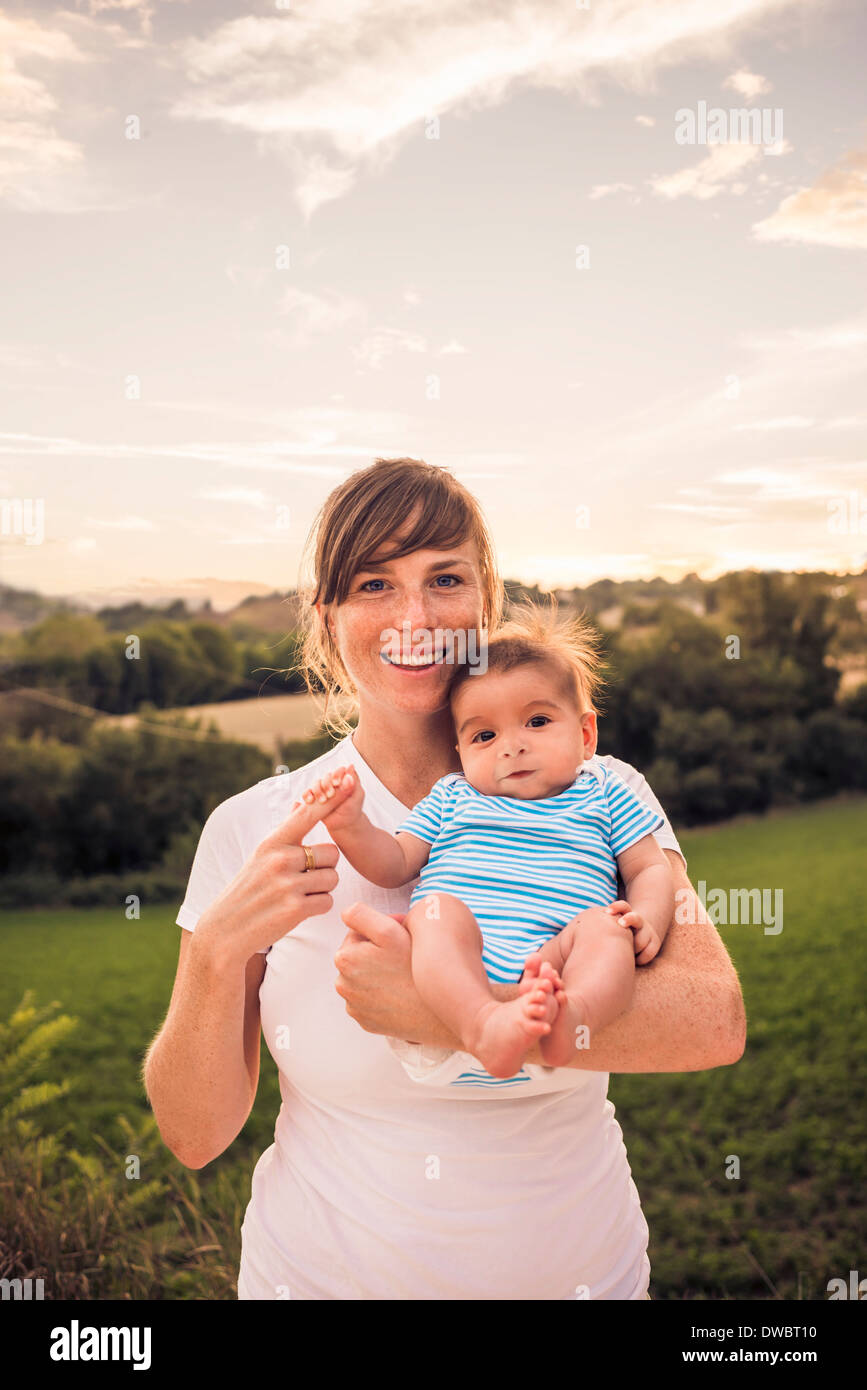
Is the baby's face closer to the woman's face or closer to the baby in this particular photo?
the baby

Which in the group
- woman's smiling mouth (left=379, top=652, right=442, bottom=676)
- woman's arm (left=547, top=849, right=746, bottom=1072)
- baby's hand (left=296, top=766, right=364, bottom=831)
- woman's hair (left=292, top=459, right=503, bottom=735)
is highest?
woman's hair (left=292, top=459, right=503, bottom=735)

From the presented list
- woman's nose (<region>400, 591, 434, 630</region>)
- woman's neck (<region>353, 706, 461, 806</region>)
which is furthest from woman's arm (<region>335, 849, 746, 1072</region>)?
woman's nose (<region>400, 591, 434, 630</region>)

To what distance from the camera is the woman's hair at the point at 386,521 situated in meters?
2.19

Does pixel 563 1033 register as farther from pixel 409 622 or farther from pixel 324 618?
pixel 324 618

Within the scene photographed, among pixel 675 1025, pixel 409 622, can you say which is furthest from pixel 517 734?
pixel 675 1025

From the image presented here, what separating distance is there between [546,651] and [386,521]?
0.48 meters

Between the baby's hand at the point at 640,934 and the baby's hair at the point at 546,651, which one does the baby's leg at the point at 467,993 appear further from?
the baby's hair at the point at 546,651

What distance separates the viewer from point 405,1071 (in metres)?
1.93

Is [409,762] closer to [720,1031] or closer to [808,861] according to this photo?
[720,1031]

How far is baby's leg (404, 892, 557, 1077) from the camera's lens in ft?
5.55

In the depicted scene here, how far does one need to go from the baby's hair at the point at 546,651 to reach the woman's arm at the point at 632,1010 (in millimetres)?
643

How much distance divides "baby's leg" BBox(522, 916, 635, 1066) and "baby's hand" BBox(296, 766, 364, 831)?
48 centimetres

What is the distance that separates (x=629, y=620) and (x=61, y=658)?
7.80 m

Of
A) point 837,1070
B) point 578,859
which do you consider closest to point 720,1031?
point 578,859
